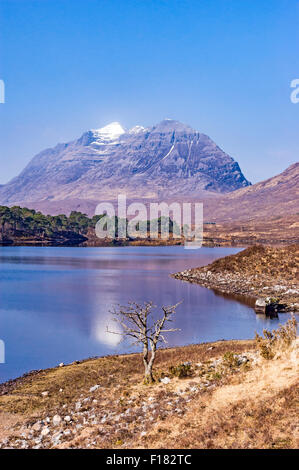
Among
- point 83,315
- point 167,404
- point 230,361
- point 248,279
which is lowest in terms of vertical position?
point 83,315

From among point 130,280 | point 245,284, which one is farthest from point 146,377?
point 130,280

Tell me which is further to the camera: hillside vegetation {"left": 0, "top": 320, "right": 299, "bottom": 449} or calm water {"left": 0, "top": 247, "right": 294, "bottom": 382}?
calm water {"left": 0, "top": 247, "right": 294, "bottom": 382}

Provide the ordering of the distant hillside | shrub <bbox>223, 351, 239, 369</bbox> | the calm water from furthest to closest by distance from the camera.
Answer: the distant hillside → the calm water → shrub <bbox>223, 351, 239, 369</bbox>

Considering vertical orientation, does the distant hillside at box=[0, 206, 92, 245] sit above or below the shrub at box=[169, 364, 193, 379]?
above

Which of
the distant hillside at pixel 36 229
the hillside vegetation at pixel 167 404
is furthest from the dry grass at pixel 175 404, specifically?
the distant hillside at pixel 36 229

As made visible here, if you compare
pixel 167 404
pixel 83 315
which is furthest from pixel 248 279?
pixel 167 404

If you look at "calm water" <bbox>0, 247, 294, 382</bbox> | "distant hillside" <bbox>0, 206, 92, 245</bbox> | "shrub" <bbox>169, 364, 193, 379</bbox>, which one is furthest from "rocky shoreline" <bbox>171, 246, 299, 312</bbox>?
"distant hillside" <bbox>0, 206, 92, 245</bbox>

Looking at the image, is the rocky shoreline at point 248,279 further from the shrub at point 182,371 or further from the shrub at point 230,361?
the shrub at point 182,371

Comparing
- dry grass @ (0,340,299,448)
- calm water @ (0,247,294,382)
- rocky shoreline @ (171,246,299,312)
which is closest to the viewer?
dry grass @ (0,340,299,448)

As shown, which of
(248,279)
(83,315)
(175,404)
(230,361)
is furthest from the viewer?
(248,279)

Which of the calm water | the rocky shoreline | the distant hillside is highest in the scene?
the distant hillside

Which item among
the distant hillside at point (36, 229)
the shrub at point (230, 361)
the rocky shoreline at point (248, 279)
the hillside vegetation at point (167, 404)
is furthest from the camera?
the distant hillside at point (36, 229)

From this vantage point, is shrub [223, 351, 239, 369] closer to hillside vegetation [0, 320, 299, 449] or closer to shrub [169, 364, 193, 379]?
hillside vegetation [0, 320, 299, 449]

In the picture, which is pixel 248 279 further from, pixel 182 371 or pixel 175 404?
pixel 175 404
